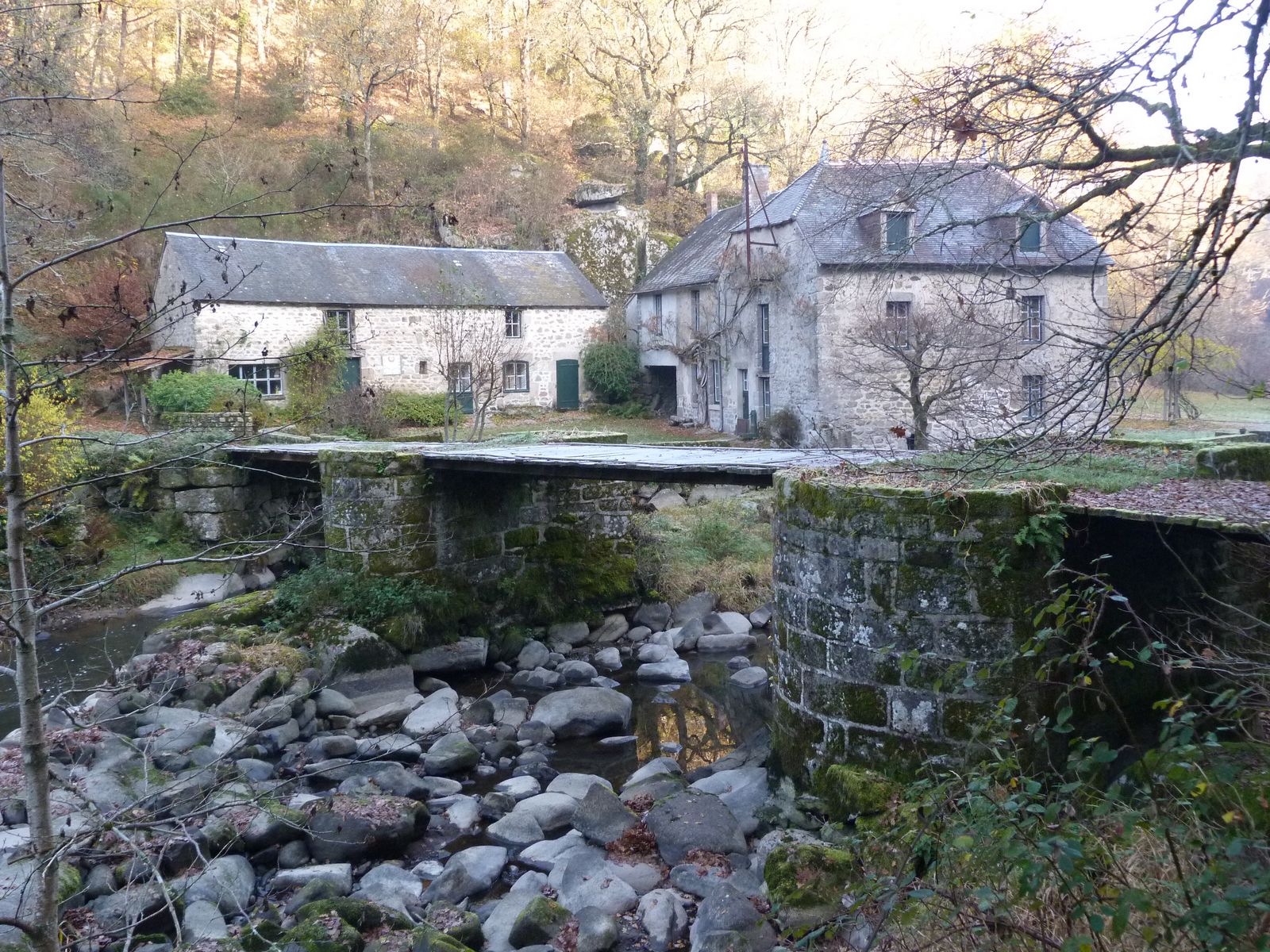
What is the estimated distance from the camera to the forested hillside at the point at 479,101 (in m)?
29.0

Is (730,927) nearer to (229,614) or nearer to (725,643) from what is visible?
(725,643)

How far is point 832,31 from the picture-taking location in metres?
30.3

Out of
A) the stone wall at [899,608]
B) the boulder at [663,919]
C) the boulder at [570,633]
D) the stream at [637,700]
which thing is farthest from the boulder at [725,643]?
the boulder at [663,919]

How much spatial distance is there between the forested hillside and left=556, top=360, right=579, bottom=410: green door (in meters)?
4.67

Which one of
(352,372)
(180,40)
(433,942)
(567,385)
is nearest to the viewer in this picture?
(433,942)

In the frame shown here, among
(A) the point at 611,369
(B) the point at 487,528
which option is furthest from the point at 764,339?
(B) the point at 487,528

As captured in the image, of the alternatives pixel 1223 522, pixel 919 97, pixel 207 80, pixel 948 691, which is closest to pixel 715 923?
pixel 948 691

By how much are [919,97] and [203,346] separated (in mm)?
19632

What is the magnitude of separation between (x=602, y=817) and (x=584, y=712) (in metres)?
2.52

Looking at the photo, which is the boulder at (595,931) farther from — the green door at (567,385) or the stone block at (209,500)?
the green door at (567,385)

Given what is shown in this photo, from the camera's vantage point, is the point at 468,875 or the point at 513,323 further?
the point at 513,323

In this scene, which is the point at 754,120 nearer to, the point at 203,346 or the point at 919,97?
the point at 203,346

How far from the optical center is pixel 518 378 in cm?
2622

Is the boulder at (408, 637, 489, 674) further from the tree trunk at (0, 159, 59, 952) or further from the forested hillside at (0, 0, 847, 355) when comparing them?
the forested hillside at (0, 0, 847, 355)
